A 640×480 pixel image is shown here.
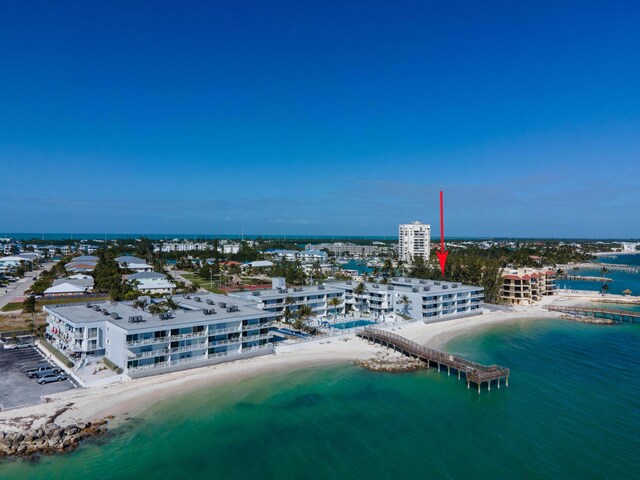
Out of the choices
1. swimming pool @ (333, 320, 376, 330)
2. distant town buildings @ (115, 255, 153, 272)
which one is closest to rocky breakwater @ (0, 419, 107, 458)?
swimming pool @ (333, 320, 376, 330)

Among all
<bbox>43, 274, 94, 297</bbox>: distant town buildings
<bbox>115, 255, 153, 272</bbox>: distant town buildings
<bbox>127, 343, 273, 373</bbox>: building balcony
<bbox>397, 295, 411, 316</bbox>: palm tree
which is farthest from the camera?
<bbox>115, 255, 153, 272</bbox>: distant town buildings

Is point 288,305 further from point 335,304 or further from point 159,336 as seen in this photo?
point 159,336

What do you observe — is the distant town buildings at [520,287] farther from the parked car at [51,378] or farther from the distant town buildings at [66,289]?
the distant town buildings at [66,289]

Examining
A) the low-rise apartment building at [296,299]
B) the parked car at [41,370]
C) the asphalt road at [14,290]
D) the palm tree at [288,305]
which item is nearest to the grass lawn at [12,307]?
the asphalt road at [14,290]

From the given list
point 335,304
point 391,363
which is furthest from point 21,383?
point 335,304

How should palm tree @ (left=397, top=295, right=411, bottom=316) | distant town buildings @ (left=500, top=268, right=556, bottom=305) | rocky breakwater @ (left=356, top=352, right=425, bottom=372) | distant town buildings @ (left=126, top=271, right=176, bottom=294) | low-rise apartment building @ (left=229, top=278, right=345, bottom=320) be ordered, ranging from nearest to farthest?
rocky breakwater @ (left=356, top=352, right=425, bottom=372), low-rise apartment building @ (left=229, top=278, right=345, bottom=320), palm tree @ (left=397, top=295, right=411, bottom=316), distant town buildings @ (left=500, top=268, right=556, bottom=305), distant town buildings @ (left=126, top=271, right=176, bottom=294)

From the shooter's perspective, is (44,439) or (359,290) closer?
(44,439)

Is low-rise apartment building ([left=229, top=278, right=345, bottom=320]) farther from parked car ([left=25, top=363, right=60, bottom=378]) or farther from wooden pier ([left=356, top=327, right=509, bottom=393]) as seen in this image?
parked car ([left=25, top=363, right=60, bottom=378])
